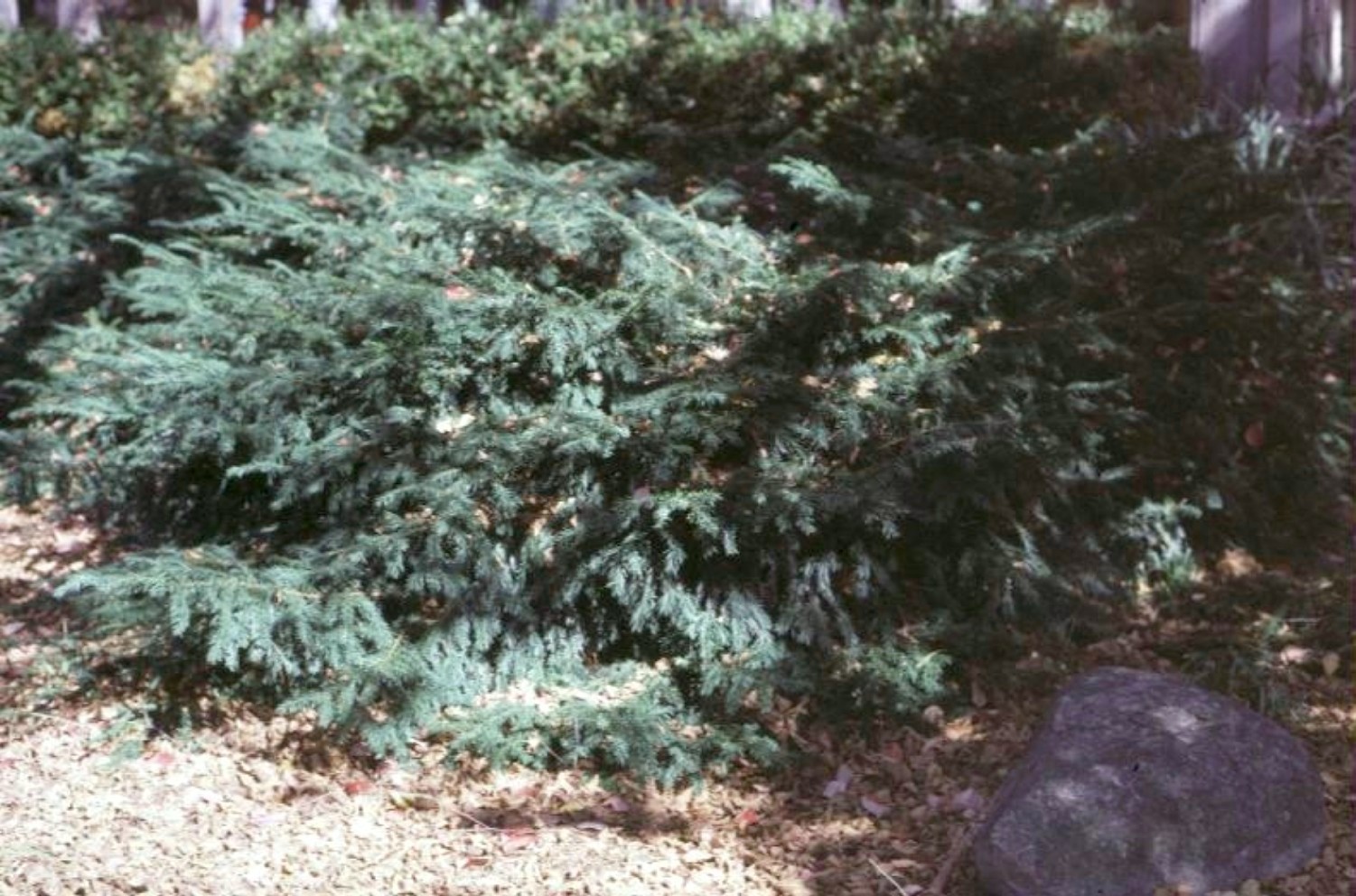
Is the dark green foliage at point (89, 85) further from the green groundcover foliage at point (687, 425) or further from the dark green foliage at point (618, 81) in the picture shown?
the green groundcover foliage at point (687, 425)

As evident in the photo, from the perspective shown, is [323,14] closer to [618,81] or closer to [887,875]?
[618,81]

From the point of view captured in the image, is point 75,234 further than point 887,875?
Yes

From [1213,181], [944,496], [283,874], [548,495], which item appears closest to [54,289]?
[548,495]

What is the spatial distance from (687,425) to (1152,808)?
5.81ft

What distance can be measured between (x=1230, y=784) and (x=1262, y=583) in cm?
180

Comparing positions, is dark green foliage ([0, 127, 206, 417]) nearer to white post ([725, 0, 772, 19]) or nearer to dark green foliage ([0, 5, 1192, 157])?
dark green foliage ([0, 5, 1192, 157])

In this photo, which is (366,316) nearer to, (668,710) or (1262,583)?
(668,710)

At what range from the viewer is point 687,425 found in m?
4.86

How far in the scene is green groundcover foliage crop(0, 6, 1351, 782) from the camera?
475 cm

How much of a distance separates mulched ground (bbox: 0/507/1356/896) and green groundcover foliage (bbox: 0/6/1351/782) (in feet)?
0.55

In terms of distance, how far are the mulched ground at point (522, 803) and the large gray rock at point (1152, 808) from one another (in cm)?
16

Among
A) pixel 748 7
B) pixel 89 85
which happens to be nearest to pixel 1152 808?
pixel 748 7

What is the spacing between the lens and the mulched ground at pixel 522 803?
4.23 meters

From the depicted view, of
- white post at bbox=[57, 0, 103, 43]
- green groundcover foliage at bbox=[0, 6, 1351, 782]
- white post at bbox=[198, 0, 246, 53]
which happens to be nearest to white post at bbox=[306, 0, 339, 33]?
white post at bbox=[198, 0, 246, 53]
